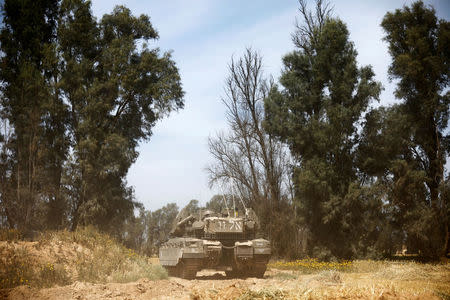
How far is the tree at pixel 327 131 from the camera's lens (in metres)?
17.6

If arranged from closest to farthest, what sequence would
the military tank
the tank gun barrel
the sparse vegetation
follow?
1. the military tank
2. the sparse vegetation
3. the tank gun barrel

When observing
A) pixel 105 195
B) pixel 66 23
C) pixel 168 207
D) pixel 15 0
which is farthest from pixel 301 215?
pixel 168 207

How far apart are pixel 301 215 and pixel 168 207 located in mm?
32690

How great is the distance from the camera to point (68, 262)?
37.4 ft

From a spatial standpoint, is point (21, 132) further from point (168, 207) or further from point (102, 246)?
point (168, 207)

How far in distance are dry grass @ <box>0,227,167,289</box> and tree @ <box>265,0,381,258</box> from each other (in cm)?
804

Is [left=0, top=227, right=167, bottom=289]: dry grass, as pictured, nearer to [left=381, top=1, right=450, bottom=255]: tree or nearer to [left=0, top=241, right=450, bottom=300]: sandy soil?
[left=0, top=241, right=450, bottom=300]: sandy soil

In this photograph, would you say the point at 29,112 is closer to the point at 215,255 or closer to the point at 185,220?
the point at 185,220

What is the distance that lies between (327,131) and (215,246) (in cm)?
797

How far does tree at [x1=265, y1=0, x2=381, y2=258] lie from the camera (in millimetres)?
17609

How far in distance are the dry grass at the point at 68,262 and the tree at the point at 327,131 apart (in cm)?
804

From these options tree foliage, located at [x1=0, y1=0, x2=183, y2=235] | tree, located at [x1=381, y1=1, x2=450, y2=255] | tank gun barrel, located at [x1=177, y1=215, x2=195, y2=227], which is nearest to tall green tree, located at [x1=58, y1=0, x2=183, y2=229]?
tree foliage, located at [x1=0, y1=0, x2=183, y2=235]

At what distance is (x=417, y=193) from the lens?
55.2 feet

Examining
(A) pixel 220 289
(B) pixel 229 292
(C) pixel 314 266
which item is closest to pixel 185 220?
(C) pixel 314 266
